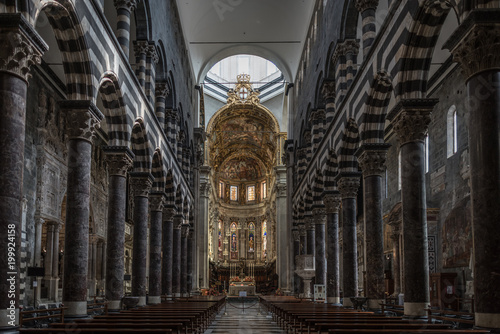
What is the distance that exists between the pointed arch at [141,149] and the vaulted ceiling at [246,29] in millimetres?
12178

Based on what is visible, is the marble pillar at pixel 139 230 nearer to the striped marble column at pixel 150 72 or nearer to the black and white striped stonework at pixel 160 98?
the striped marble column at pixel 150 72

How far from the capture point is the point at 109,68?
14.6 metres

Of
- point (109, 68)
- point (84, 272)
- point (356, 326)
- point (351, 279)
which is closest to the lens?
point (356, 326)

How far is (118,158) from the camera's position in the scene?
16422 millimetres

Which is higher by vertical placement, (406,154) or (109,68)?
(109,68)

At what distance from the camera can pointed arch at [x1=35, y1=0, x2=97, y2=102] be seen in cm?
1195

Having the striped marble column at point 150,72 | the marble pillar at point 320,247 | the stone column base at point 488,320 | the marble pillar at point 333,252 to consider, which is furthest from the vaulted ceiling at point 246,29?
the stone column base at point 488,320

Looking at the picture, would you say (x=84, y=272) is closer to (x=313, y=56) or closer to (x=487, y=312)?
(x=487, y=312)

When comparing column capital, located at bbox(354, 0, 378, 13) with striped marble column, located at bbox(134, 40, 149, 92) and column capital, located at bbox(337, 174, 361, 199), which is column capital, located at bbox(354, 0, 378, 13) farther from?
striped marble column, located at bbox(134, 40, 149, 92)

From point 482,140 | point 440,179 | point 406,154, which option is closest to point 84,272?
point 406,154

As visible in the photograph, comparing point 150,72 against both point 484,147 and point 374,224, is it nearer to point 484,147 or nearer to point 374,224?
point 374,224

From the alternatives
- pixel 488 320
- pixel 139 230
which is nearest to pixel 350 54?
pixel 139 230

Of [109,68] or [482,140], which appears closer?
[482,140]

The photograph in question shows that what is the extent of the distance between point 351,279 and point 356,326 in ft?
33.6
